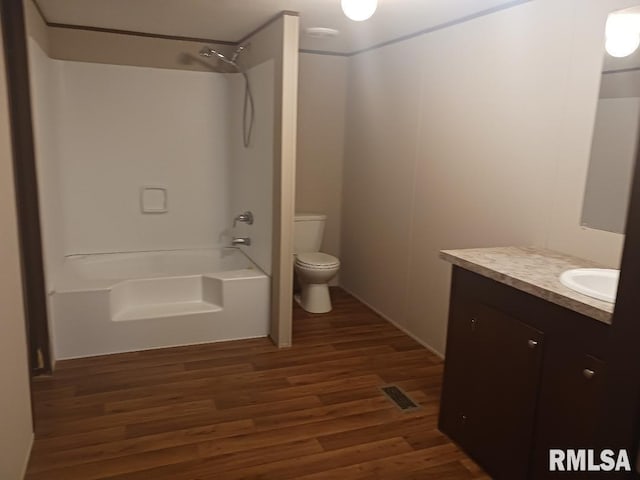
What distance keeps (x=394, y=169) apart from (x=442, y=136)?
23.3 inches

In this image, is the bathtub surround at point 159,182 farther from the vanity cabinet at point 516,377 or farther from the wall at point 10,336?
the vanity cabinet at point 516,377

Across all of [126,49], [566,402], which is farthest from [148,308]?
[566,402]

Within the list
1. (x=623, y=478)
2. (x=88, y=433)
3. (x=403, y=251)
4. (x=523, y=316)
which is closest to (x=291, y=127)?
(x=403, y=251)

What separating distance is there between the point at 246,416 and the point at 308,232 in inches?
76.8

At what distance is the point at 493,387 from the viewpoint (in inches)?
80.4

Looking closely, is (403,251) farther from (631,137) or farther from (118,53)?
(118,53)

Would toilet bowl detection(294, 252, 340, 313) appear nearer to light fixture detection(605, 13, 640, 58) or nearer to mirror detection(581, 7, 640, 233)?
mirror detection(581, 7, 640, 233)

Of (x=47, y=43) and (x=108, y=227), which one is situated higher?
(x=47, y=43)

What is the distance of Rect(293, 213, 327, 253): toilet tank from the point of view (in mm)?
4133

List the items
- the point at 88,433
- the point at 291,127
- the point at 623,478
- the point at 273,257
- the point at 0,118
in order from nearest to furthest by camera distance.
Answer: the point at 623,478
the point at 0,118
the point at 88,433
the point at 291,127
the point at 273,257

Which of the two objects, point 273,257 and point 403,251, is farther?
point 403,251

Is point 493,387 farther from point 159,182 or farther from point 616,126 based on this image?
point 159,182

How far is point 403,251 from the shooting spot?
142 inches

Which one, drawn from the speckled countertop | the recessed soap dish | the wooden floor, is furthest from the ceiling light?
the recessed soap dish
